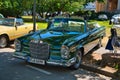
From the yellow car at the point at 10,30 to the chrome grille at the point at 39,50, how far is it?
3.81 meters

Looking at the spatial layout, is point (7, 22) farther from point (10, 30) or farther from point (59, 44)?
point (59, 44)

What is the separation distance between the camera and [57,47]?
317 inches

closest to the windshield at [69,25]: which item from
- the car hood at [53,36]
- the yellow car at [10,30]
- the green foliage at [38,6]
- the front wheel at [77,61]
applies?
the car hood at [53,36]

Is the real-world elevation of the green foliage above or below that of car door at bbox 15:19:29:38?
above

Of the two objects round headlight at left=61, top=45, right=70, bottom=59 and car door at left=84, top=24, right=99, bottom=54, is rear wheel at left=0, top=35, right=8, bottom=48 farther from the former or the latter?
round headlight at left=61, top=45, right=70, bottom=59

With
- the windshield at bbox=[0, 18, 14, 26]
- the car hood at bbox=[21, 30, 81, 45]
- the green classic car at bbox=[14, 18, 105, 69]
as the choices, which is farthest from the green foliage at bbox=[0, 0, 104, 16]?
the car hood at bbox=[21, 30, 81, 45]

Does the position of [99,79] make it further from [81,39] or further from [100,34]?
[100,34]

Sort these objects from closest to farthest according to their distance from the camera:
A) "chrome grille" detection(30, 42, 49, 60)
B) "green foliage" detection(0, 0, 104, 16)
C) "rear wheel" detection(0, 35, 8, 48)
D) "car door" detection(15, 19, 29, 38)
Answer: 1. "chrome grille" detection(30, 42, 49, 60)
2. "rear wheel" detection(0, 35, 8, 48)
3. "car door" detection(15, 19, 29, 38)
4. "green foliage" detection(0, 0, 104, 16)

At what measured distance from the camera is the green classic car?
26.4 ft

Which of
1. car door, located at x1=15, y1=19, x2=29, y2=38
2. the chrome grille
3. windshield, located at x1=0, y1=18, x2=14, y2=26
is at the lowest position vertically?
the chrome grille

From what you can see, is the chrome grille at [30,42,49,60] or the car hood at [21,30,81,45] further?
the car hood at [21,30,81,45]

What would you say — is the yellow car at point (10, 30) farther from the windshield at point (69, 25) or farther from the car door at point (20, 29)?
the windshield at point (69, 25)

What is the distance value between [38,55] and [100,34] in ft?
12.6

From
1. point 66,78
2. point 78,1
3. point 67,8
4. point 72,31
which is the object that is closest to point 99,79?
point 66,78
